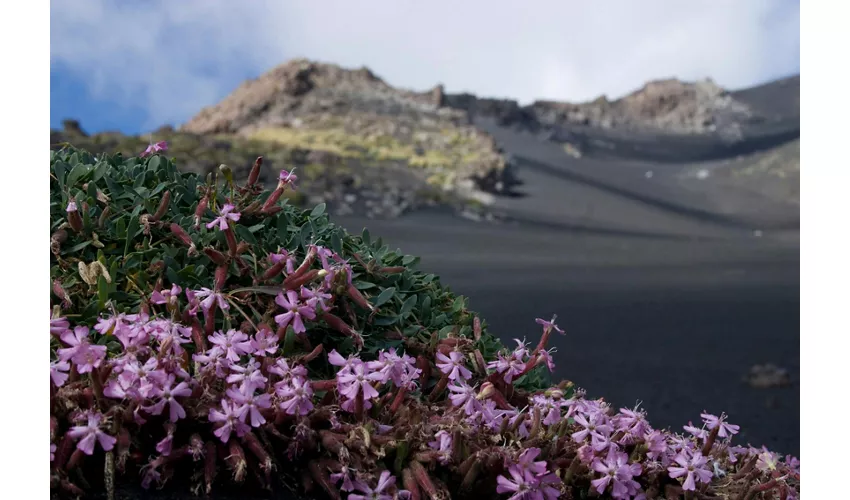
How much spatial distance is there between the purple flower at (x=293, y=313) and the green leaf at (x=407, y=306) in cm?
28

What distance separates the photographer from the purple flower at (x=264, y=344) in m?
1.15

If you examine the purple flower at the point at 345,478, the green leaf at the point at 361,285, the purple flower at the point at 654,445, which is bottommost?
the purple flower at the point at 654,445

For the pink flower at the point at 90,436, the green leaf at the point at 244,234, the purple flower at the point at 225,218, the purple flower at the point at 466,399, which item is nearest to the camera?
the pink flower at the point at 90,436

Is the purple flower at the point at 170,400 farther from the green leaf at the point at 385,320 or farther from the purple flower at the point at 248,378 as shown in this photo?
the green leaf at the point at 385,320

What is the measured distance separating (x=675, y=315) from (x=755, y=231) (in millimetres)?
1851

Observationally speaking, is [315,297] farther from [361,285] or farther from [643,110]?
[643,110]

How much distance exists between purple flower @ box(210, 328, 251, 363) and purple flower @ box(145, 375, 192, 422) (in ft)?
0.32

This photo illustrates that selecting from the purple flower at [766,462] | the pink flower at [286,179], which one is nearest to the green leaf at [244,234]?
the pink flower at [286,179]

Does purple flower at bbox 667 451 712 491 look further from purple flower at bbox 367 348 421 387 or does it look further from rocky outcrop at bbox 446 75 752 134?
rocky outcrop at bbox 446 75 752 134

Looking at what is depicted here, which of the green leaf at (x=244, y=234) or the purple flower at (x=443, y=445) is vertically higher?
the green leaf at (x=244, y=234)

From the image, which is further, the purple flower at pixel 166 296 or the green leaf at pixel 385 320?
the green leaf at pixel 385 320

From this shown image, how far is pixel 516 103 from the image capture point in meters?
7.66
